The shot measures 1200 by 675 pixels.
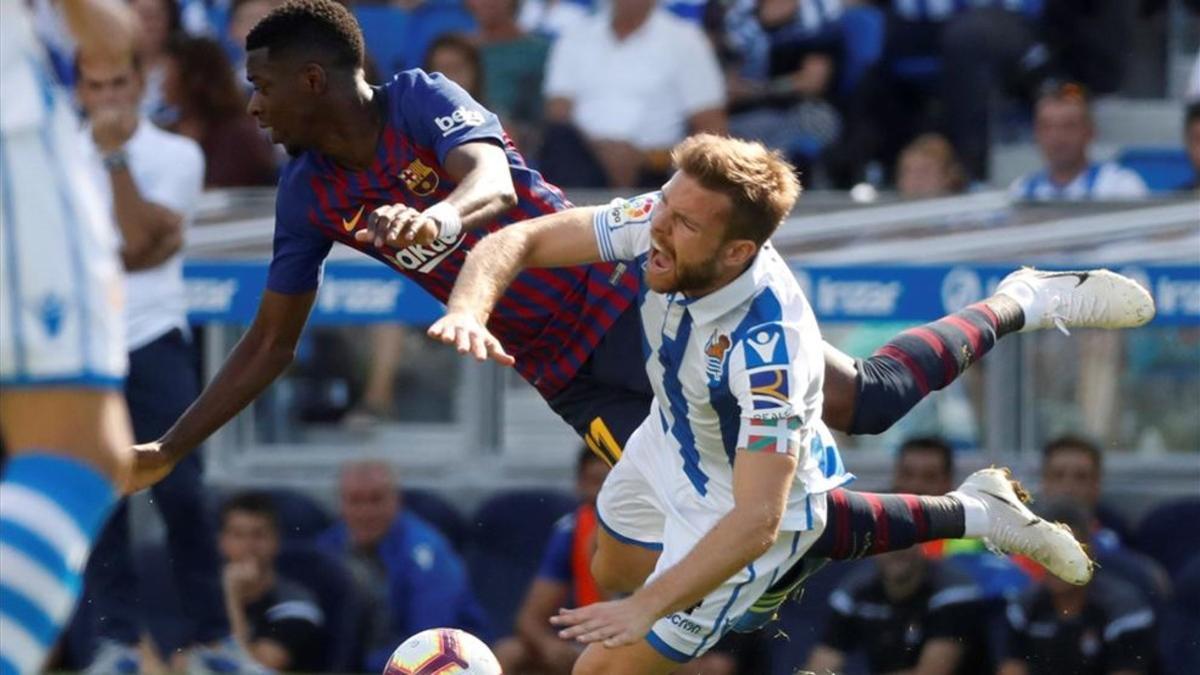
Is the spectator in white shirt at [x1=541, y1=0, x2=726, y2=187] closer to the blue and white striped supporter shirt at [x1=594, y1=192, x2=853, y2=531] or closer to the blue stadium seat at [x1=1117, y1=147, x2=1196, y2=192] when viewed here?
the blue stadium seat at [x1=1117, y1=147, x2=1196, y2=192]

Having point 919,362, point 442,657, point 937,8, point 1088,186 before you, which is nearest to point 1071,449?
point 1088,186

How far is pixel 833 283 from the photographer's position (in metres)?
9.11

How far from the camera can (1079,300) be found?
21.4 feet

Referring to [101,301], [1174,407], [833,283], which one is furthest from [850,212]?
[101,301]

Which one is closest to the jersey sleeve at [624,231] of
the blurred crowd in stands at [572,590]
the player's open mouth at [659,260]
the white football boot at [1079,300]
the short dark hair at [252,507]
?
the player's open mouth at [659,260]

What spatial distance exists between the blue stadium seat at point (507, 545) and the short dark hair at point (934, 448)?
162 cm

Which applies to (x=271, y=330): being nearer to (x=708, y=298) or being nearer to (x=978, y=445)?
(x=708, y=298)

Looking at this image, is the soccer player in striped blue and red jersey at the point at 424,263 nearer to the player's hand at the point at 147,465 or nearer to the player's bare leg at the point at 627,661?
the player's hand at the point at 147,465

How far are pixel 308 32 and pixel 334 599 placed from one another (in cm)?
416

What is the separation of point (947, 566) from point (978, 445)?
0.85 meters

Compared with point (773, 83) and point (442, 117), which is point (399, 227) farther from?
point (773, 83)

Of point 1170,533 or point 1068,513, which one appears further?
point 1170,533

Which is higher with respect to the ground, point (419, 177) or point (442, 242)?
point (419, 177)

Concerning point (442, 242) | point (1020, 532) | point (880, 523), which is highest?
point (442, 242)
